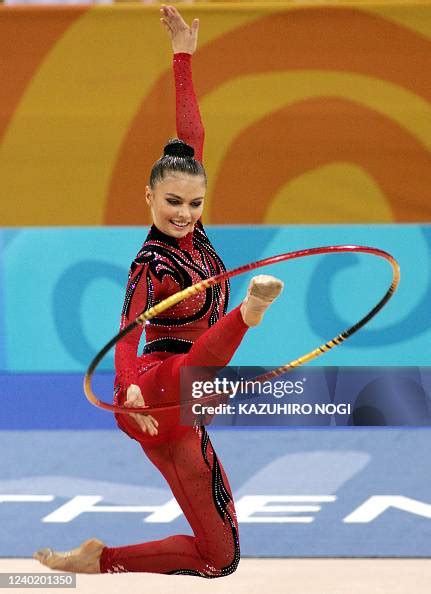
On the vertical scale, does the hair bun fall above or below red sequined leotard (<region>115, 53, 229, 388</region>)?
above

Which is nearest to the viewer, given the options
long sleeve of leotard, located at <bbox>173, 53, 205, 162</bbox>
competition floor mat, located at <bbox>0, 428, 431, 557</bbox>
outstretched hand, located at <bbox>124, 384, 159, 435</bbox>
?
outstretched hand, located at <bbox>124, 384, 159, 435</bbox>

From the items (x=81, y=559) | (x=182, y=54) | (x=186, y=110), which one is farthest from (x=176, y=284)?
(x=81, y=559)

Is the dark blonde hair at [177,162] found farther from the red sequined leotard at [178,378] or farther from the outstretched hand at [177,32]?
the outstretched hand at [177,32]

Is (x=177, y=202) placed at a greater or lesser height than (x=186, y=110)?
lesser

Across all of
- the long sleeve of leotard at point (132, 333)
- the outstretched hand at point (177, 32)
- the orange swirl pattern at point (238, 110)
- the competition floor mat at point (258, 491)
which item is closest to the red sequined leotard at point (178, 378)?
the long sleeve of leotard at point (132, 333)

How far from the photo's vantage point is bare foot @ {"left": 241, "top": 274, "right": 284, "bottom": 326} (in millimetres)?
2875

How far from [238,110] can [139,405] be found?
2.62 metres

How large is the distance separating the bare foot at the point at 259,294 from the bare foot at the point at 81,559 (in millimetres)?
981

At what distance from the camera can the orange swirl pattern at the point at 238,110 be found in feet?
17.3

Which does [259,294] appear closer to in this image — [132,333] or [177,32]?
[132,333]

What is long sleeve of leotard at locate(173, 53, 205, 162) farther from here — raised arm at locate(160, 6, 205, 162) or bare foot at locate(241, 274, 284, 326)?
bare foot at locate(241, 274, 284, 326)

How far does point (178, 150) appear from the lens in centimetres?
322

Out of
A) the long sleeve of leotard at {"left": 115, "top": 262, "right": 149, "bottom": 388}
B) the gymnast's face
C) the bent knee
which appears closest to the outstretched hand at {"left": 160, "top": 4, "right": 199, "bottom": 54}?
the gymnast's face

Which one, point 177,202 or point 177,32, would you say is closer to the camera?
point 177,202
